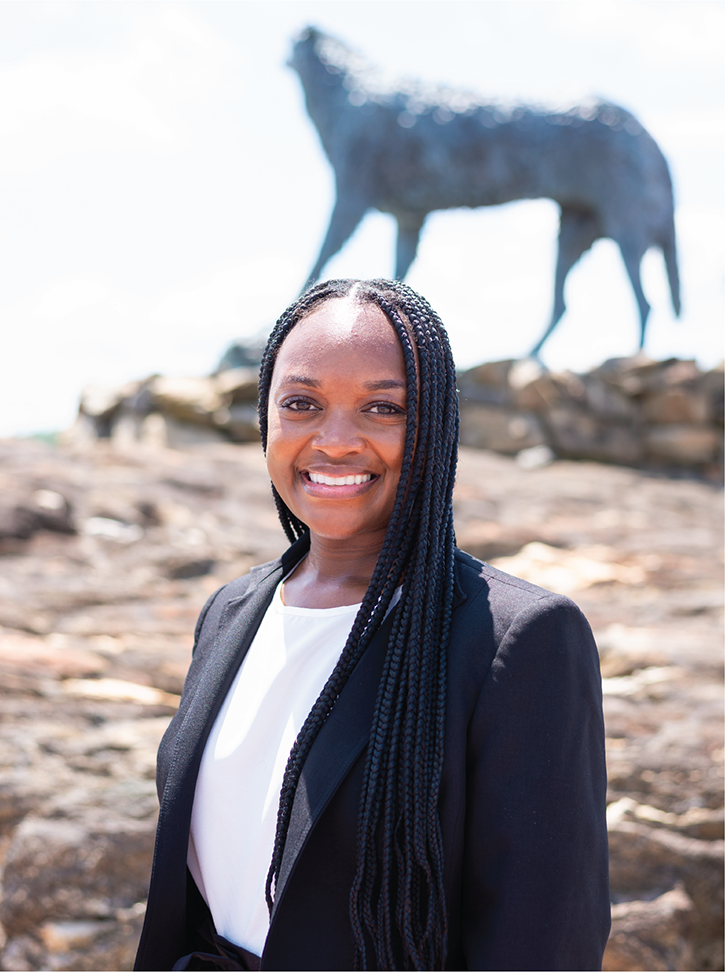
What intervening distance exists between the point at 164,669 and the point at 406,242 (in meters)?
5.48

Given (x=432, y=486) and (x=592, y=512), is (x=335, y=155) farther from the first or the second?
(x=432, y=486)

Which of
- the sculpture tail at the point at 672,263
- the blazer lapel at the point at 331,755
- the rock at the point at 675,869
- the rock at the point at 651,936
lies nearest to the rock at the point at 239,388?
the sculpture tail at the point at 672,263

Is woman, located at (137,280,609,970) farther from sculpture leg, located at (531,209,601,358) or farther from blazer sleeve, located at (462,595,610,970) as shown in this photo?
sculpture leg, located at (531,209,601,358)

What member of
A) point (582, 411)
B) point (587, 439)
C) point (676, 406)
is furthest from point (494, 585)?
point (676, 406)

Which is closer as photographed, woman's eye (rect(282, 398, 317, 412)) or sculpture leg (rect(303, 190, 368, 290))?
woman's eye (rect(282, 398, 317, 412))

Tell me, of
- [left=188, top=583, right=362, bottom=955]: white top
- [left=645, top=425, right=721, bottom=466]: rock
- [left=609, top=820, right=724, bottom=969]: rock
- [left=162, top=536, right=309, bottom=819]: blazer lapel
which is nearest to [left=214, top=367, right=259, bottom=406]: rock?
[left=645, top=425, right=721, bottom=466]: rock

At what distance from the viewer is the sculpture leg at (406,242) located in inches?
283

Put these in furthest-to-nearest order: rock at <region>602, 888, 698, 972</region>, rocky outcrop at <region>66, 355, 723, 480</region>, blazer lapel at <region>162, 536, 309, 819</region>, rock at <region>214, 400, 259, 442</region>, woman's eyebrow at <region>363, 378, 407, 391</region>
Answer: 1. rocky outcrop at <region>66, 355, 723, 480</region>
2. rock at <region>214, 400, 259, 442</region>
3. rock at <region>602, 888, 698, 972</region>
4. blazer lapel at <region>162, 536, 309, 819</region>
5. woman's eyebrow at <region>363, 378, 407, 391</region>

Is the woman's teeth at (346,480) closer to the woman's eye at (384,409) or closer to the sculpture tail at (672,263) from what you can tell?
the woman's eye at (384,409)

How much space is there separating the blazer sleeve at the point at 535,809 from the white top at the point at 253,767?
262 millimetres

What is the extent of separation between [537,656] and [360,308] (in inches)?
20.1

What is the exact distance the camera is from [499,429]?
6.76 meters

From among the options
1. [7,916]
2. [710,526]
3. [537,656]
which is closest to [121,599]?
[7,916]

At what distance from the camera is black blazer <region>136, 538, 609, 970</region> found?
2.98ft
